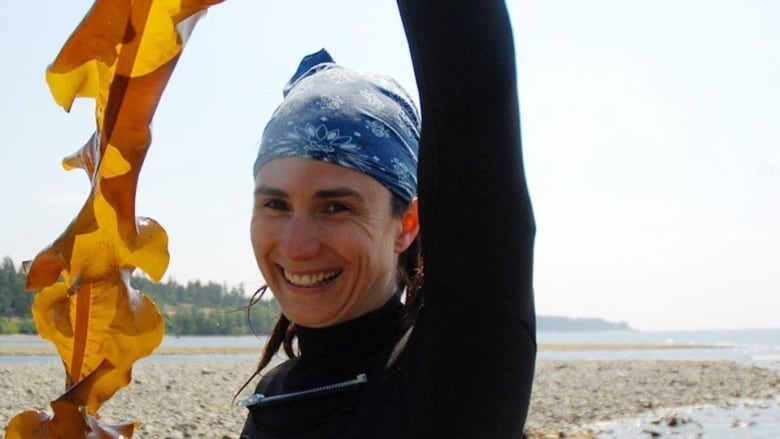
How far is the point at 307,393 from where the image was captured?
7.63ft

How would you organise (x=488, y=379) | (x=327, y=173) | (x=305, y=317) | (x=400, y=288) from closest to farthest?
1. (x=488, y=379)
2. (x=327, y=173)
3. (x=305, y=317)
4. (x=400, y=288)

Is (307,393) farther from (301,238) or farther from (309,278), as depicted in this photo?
(301,238)

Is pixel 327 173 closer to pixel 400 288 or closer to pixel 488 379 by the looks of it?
pixel 400 288

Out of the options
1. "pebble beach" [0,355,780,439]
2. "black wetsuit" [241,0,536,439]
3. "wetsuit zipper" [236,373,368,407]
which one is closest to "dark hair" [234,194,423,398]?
"wetsuit zipper" [236,373,368,407]

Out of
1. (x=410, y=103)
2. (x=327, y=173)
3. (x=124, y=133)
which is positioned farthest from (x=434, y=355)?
(x=410, y=103)

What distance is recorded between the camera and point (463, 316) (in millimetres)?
1768

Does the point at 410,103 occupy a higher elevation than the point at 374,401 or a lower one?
higher

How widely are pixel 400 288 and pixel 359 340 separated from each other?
0.73 feet

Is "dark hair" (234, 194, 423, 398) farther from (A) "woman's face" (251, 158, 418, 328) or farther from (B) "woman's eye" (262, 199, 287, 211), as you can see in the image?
(B) "woman's eye" (262, 199, 287, 211)

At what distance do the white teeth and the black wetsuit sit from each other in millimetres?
464

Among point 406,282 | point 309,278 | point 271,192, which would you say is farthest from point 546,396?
point 271,192

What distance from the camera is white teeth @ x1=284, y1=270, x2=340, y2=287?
228 cm

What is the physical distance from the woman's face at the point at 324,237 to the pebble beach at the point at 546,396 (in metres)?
11.3

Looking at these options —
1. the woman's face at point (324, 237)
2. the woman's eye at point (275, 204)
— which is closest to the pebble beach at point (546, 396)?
the woman's face at point (324, 237)
